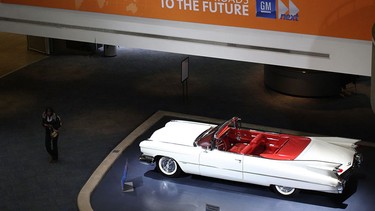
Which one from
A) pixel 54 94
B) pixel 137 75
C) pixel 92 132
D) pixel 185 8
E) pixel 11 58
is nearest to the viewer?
pixel 185 8

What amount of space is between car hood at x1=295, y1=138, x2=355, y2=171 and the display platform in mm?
644

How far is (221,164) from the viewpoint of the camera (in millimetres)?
11195

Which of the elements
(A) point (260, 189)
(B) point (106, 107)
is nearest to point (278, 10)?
(A) point (260, 189)

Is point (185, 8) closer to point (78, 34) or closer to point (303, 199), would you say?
point (78, 34)

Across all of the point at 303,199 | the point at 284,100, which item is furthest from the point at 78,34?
the point at 303,199

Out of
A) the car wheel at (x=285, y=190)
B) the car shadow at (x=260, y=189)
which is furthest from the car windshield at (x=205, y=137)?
the car wheel at (x=285, y=190)

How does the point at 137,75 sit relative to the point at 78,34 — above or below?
below

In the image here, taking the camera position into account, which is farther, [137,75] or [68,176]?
[137,75]

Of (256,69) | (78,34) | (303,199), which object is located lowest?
(303,199)

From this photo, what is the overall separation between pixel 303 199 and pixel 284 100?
4.70 metres

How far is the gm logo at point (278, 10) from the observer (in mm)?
11828

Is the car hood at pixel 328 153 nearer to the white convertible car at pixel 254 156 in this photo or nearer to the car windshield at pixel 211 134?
the white convertible car at pixel 254 156

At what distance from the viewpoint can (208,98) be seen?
15.7 metres

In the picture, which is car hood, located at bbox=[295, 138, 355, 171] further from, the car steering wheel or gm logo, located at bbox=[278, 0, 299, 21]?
gm logo, located at bbox=[278, 0, 299, 21]
